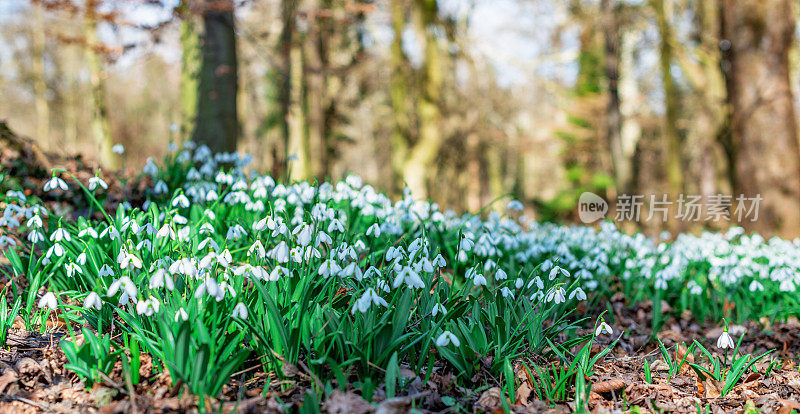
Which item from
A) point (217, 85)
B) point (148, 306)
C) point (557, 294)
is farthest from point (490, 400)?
point (217, 85)

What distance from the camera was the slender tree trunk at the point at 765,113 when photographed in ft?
21.6

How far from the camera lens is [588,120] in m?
19.5

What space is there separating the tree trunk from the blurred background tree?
0.02 meters

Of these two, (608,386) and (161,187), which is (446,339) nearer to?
(608,386)

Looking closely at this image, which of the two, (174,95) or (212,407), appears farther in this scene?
(174,95)

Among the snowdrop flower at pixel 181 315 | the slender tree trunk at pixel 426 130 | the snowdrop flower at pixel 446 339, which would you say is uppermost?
the slender tree trunk at pixel 426 130

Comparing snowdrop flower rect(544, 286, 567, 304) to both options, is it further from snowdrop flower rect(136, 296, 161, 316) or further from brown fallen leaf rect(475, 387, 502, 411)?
snowdrop flower rect(136, 296, 161, 316)

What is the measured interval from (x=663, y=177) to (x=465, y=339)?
938 inches

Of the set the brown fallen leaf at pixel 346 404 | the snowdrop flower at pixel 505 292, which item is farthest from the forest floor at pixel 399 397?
the snowdrop flower at pixel 505 292

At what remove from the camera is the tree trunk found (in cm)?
594

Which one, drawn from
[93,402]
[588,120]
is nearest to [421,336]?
[93,402]

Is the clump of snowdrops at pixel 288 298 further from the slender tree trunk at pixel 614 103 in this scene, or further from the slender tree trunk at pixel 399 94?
A: the slender tree trunk at pixel 614 103

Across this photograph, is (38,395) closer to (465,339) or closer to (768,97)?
(465,339)

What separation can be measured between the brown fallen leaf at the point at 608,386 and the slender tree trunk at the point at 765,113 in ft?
17.2
